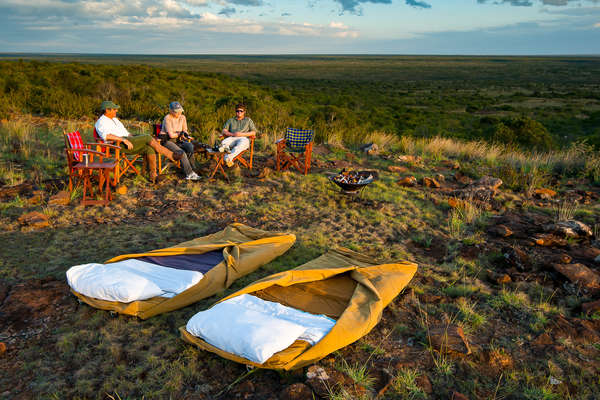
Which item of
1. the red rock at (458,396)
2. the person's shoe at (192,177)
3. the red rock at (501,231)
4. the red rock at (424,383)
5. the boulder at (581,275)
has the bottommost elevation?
the red rock at (424,383)

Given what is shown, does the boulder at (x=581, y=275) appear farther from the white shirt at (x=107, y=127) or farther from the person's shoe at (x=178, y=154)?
the white shirt at (x=107, y=127)

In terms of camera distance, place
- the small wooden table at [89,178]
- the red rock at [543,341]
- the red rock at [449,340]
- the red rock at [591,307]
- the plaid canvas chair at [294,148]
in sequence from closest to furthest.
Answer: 1. the red rock at [449,340]
2. the red rock at [543,341]
3. the red rock at [591,307]
4. the small wooden table at [89,178]
5. the plaid canvas chair at [294,148]

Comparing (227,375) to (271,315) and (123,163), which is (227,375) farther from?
(123,163)

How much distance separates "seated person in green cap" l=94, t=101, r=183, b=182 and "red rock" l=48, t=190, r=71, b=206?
951 millimetres

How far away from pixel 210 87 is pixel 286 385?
84.2ft

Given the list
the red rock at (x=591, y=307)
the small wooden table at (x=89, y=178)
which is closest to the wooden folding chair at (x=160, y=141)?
the small wooden table at (x=89, y=178)

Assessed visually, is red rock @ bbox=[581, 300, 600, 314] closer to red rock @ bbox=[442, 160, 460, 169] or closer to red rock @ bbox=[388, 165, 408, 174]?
red rock @ bbox=[388, 165, 408, 174]

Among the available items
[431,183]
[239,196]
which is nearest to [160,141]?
[239,196]

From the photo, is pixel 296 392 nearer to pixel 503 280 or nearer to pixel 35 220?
pixel 503 280

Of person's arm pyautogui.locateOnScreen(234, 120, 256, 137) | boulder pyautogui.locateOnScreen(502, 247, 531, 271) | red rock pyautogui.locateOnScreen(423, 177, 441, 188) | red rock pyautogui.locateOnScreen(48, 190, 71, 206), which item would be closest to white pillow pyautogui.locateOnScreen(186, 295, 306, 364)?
boulder pyautogui.locateOnScreen(502, 247, 531, 271)

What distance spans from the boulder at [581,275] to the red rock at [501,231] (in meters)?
0.97

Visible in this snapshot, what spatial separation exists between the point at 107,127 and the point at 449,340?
521 cm

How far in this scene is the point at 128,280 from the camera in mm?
3141

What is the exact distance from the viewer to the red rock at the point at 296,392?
2330mm
